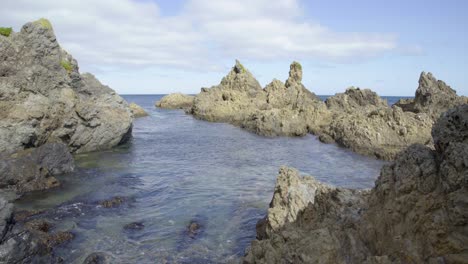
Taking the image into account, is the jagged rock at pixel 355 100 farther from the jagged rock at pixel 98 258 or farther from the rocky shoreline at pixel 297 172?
the jagged rock at pixel 98 258

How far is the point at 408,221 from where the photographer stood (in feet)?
28.2

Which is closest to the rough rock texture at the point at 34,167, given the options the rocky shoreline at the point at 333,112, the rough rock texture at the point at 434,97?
the rocky shoreline at the point at 333,112

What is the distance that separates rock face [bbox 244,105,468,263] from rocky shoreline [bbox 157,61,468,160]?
88.9 feet

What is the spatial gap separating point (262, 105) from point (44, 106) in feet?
152

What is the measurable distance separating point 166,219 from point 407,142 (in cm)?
2947

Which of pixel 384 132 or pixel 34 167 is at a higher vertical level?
pixel 384 132

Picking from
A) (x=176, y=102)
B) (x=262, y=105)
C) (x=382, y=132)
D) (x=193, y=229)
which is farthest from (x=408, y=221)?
(x=176, y=102)

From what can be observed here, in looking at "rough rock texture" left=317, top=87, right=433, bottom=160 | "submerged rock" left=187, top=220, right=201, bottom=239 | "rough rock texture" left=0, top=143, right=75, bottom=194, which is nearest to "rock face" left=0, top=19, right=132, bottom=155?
"rough rock texture" left=0, top=143, right=75, bottom=194

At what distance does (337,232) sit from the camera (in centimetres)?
998

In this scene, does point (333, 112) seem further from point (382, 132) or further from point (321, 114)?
point (382, 132)

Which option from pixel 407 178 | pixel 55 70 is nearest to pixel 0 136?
pixel 55 70

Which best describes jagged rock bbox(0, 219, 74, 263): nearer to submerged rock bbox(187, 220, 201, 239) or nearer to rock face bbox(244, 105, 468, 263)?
submerged rock bbox(187, 220, 201, 239)

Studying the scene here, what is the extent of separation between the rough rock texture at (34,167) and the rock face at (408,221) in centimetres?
1740

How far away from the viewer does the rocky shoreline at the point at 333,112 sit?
39750mm
